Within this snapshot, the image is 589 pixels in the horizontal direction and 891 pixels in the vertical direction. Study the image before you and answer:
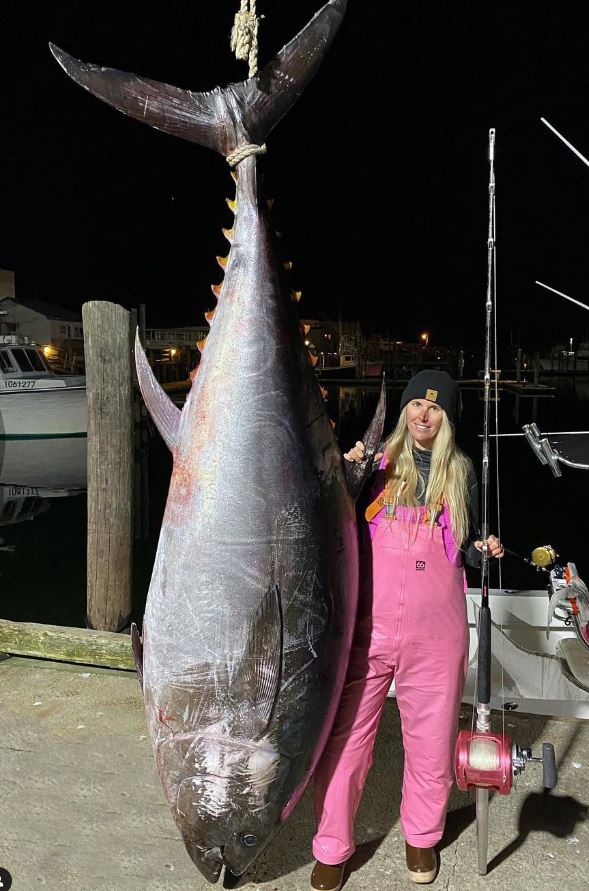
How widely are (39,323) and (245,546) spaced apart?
39.9 meters

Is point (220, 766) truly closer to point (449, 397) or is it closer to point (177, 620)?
point (177, 620)

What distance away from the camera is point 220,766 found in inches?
68.9

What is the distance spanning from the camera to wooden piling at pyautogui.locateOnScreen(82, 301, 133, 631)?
4.11 meters

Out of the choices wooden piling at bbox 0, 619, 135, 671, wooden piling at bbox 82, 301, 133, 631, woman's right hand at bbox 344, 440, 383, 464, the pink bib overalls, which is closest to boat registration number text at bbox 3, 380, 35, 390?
wooden piling at bbox 82, 301, 133, 631

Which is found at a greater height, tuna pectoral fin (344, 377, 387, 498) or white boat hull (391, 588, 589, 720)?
tuna pectoral fin (344, 377, 387, 498)

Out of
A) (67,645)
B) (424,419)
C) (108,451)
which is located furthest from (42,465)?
(424,419)

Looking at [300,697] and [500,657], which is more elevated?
[300,697]

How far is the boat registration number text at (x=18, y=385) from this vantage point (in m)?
19.0

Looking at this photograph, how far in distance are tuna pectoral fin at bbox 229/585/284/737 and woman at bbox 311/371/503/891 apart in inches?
14.9

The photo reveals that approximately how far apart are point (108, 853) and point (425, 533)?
143cm

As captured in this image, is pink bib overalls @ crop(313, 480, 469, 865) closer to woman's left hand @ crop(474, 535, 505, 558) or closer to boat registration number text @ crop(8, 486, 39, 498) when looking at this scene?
woman's left hand @ crop(474, 535, 505, 558)

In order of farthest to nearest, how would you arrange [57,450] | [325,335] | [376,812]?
[325,335] < [57,450] < [376,812]

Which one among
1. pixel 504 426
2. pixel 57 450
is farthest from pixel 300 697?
pixel 504 426

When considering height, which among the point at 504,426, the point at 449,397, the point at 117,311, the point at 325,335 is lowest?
the point at 504,426
